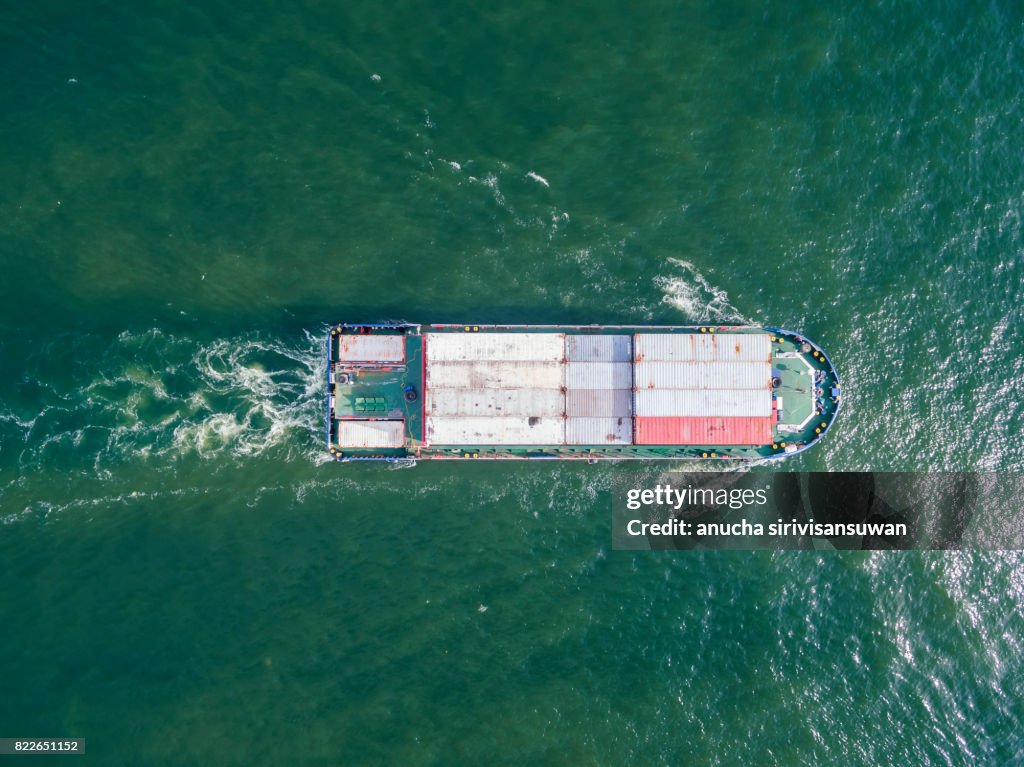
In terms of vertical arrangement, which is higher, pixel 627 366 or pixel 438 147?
pixel 438 147

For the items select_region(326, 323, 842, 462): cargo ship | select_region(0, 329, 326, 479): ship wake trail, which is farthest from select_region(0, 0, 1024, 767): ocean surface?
select_region(326, 323, 842, 462): cargo ship

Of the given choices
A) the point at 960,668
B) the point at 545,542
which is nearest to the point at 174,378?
the point at 545,542

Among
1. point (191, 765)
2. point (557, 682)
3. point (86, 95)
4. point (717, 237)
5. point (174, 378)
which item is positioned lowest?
point (191, 765)

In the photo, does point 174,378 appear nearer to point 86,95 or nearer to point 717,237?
point 86,95

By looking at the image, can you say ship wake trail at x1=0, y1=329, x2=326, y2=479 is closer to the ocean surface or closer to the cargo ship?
the ocean surface

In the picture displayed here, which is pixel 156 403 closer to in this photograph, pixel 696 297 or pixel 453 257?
pixel 453 257

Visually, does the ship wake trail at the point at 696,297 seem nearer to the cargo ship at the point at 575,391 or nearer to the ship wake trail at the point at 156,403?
the cargo ship at the point at 575,391
